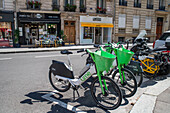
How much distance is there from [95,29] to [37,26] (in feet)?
26.0

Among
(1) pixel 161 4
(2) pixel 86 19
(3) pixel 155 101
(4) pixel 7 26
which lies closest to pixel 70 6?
(2) pixel 86 19

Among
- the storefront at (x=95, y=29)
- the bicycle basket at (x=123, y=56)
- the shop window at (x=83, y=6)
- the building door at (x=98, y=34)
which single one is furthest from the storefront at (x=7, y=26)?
the bicycle basket at (x=123, y=56)

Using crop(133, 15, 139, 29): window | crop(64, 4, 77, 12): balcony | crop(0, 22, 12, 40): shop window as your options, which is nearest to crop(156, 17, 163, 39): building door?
crop(133, 15, 139, 29): window

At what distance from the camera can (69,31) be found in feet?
67.6

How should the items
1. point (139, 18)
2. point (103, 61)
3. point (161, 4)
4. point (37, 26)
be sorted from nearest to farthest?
1. point (103, 61)
2. point (37, 26)
3. point (139, 18)
4. point (161, 4)

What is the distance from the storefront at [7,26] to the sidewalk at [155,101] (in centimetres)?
1677

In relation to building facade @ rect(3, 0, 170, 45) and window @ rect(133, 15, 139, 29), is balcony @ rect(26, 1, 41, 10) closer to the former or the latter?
building facade @ rect(3, 0, 170, 45)

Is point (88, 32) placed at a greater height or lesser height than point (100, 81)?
greater

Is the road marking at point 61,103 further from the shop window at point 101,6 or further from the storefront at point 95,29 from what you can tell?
the shop window at point 101,6

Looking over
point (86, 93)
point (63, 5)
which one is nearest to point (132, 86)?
point (86, 93)

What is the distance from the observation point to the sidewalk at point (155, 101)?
2998 millimetres

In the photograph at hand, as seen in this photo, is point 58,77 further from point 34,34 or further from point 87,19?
point 87,19

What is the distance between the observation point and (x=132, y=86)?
3.84 metres

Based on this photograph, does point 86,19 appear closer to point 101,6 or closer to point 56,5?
point 101,6
